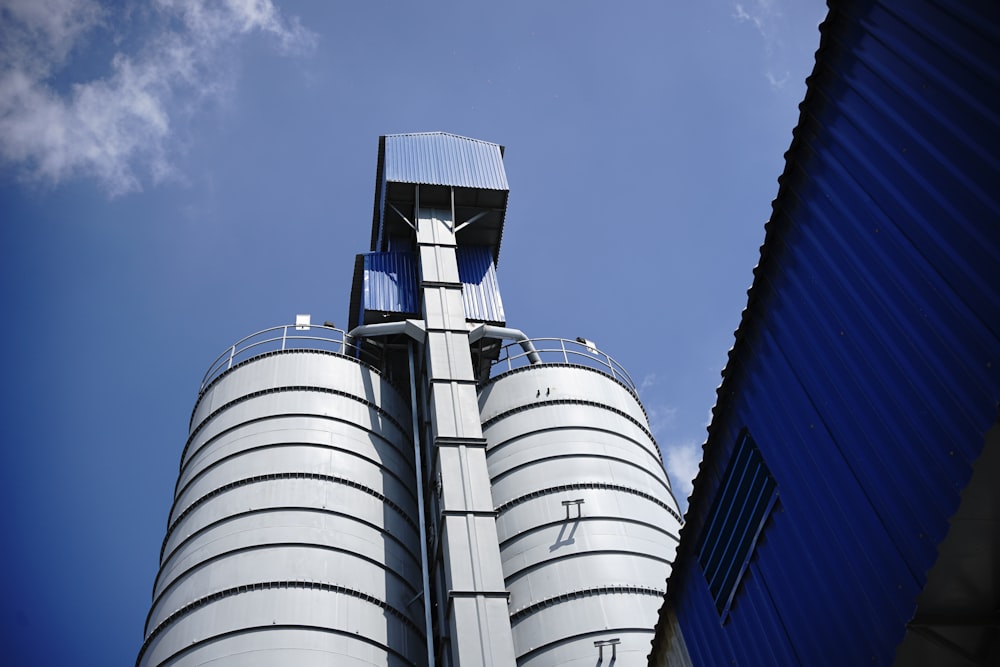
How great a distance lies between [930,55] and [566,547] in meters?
11.4

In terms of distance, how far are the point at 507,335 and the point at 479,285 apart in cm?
198

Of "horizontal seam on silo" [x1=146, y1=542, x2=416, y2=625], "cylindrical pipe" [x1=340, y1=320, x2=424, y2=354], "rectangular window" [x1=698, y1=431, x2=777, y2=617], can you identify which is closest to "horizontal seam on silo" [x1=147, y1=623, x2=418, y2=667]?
"horizontal seam on silo" [x1=146, y1=542, x2=416, y2=625]

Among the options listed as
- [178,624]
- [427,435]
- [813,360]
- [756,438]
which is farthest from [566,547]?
[813,360]

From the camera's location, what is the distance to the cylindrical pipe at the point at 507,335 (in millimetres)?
18484

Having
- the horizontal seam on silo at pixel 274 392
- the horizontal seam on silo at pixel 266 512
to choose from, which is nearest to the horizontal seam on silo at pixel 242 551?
the horizontal seam on silo at pixel 266 512

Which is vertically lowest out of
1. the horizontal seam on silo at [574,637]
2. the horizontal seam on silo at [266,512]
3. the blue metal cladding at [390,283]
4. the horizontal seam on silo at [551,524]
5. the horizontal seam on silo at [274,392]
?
the horizontal seam on silo at [574,637]

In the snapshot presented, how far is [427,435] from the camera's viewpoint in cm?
1678

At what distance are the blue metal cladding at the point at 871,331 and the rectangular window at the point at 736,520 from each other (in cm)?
16

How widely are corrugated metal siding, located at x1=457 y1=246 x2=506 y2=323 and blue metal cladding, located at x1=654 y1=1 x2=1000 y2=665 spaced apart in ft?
41.1

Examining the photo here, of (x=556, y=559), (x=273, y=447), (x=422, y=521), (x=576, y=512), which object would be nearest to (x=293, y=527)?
(x=273, y=447)

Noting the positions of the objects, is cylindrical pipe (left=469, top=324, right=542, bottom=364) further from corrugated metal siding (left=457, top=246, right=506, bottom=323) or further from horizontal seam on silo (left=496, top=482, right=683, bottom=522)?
horizontal seam on silo (left=496, top=482, right=683, bottom=522)

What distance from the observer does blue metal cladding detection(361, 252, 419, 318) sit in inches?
777

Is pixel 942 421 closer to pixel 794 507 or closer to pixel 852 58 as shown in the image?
pixel 794 507

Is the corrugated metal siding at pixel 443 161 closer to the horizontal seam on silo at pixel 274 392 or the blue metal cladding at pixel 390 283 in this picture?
the blue metal cladding at pixel 390 283
